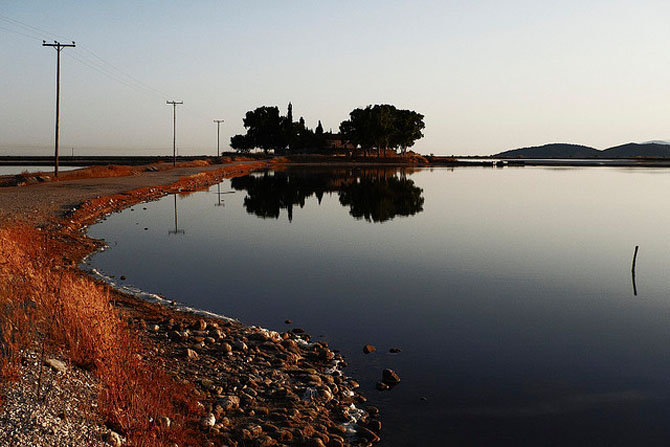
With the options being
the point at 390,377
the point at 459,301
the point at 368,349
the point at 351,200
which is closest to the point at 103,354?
the point at 390,377

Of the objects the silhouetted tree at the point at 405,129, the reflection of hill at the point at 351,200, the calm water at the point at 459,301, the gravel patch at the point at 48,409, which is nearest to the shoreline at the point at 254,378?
the calm water at the point at 459,301

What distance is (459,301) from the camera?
18.0 m

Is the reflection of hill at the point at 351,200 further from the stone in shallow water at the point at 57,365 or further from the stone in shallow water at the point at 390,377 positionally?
the stone in shallow water at the point at 57,365

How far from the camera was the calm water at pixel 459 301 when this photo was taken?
10.3m

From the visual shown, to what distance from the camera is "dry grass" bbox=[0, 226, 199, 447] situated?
7.24 metres

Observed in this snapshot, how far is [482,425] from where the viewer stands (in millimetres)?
9805

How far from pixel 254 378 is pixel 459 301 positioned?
954 centimetres

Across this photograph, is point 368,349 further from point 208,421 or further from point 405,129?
point 405,129

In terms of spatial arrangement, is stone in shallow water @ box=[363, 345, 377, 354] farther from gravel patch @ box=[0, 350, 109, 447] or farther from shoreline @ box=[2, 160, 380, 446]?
gravel patch @ box=[0, 350, 109, 447]

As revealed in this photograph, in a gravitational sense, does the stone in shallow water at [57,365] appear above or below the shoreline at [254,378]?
above

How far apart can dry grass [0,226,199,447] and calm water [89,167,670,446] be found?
3.67 m

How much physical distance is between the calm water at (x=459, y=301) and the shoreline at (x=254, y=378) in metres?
0.73

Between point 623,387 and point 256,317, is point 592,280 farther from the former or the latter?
point 256,317

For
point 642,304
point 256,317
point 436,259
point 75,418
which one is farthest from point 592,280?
point 75,418
